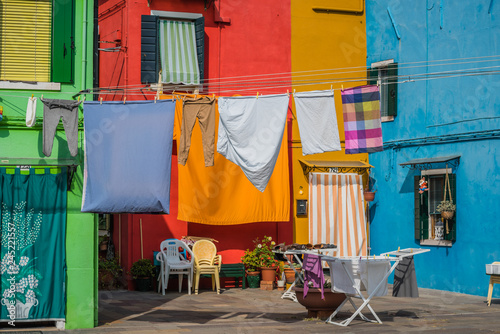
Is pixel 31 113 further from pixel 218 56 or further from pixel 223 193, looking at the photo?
pixel 218 56

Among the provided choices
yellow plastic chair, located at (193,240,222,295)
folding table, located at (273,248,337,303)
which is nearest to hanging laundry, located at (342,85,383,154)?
folding table, located at (273,248,337,303)

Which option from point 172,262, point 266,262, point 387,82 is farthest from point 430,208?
point 172,262

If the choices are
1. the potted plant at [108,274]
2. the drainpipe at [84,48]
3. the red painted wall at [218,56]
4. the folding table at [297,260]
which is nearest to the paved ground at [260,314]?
the folding table at [297,260]

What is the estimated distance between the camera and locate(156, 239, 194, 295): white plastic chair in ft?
47.3

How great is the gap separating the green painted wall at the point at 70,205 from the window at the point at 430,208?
25.1ft

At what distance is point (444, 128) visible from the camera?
1487 centimetres

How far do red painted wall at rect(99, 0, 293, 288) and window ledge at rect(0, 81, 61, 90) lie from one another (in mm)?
5108

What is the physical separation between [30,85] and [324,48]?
829 cm

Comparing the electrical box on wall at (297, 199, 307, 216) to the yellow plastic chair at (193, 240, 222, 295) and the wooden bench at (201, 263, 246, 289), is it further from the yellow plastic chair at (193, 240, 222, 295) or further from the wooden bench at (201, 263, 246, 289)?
the yellow plastic chair at (193, 240, 222, 295)

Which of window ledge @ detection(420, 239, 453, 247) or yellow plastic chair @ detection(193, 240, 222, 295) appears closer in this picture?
window ledge @ detection(420, 239, 453, 247)

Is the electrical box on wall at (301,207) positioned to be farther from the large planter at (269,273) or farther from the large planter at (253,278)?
the large planter at (253,278)

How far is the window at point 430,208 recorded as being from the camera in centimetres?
1479

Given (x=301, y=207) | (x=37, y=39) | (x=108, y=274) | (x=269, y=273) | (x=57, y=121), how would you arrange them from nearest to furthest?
(x=57, y=121) → (x=37, y=39) → (x=108, y=274) → (x=269, y=273) → (x=301, y=207)

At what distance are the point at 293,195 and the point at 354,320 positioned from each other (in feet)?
18.6
